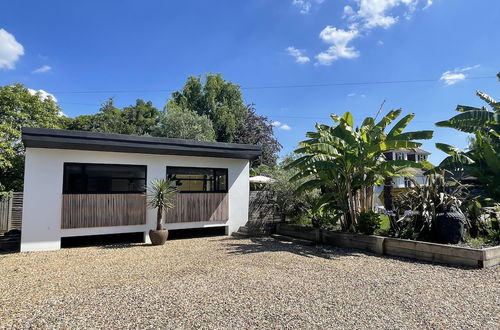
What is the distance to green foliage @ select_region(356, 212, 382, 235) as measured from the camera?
27.4ft

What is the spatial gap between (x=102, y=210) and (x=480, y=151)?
12104mm

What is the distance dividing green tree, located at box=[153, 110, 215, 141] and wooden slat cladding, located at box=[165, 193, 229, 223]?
42.9 feet

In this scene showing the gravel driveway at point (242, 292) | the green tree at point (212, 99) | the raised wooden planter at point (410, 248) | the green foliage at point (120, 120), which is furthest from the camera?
the green tree at point (212, 99)

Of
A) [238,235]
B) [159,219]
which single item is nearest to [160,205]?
[159,219]

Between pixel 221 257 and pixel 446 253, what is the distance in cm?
523

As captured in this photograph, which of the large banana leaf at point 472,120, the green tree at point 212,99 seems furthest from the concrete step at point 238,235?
the green tree at point 212,99

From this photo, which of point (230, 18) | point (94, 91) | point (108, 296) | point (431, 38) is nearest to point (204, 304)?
point (108, 296)

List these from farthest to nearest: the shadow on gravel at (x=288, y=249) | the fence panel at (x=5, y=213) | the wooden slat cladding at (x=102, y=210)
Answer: the fence panel at (x=5, y=213), the wooden slat cladding at (x=102, y=210), the shadow on gravel at (x=288, y=249)

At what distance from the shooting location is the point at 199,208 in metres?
10.6

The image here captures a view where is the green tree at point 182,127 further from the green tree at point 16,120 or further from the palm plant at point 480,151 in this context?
the palm plant at point 480,151

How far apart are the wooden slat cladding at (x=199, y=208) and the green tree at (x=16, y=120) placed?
766 centimetres

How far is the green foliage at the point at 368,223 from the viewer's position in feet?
27.4

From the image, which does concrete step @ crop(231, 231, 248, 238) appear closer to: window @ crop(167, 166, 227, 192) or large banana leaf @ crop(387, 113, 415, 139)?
window @ crop(167, 166, 227, 192)

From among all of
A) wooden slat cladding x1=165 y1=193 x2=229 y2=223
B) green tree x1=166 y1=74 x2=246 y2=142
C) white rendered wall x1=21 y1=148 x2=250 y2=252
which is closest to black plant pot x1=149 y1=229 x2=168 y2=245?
white rendered wall x1=21 y1=148 x2=250 y2=252
